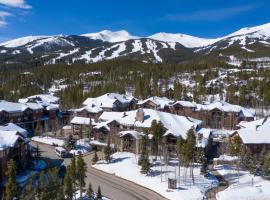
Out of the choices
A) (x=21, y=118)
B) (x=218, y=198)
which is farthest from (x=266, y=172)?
(x=21, y=118)


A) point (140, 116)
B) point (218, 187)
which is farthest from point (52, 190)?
point (140, 116)

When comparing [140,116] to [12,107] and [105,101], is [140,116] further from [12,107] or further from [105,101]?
[12,107]

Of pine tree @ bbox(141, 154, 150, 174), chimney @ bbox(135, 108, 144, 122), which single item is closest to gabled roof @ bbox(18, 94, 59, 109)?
chimney @ bbox(135, 108, 144, 122)

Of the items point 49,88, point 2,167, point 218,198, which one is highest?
point 49,88

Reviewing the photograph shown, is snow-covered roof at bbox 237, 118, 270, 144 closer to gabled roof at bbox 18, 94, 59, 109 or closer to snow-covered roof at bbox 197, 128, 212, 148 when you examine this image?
snow-covered roof at bbox 197, 128, 212, 148

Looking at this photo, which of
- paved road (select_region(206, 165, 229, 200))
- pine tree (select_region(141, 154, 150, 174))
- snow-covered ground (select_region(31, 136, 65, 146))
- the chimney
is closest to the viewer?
paved road (select_region(206, 165, 229, 200))

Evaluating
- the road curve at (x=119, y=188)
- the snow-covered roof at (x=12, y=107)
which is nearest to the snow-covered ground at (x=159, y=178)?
the road curve at (x=119, y=188)

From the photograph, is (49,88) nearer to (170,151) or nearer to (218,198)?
(170,151)
